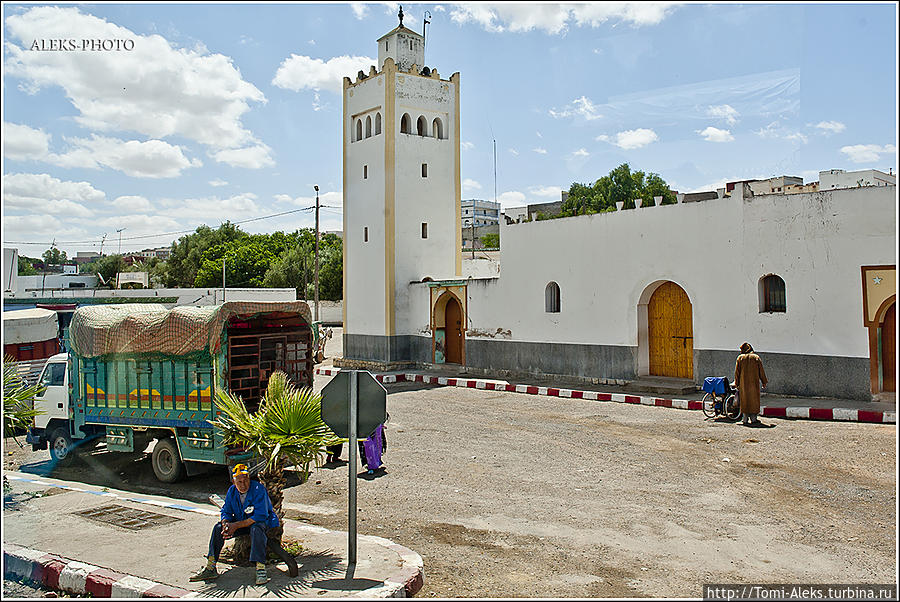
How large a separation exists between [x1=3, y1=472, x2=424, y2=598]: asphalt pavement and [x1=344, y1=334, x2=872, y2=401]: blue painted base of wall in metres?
11.9

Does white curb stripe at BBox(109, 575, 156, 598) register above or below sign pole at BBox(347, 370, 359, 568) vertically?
below

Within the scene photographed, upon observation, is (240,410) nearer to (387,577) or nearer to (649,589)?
(387,577)

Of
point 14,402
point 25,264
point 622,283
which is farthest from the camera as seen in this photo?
point 25,264

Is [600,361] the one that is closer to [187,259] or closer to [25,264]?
[25,264]

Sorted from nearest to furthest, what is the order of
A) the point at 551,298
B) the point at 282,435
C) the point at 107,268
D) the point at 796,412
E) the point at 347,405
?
1. the point at 347,405
2. the point at 282,435
3. the point at 796,412
4. the point at 551,298
5. the point at 107,268

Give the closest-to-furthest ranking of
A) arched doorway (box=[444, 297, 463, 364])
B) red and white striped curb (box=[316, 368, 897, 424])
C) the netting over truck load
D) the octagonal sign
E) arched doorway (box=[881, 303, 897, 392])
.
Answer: the octagonal sign < the netting over truck load < red and white striped curb (box=[316, 368, 897, 424]) < arched doorway (box=[881, 303, 897, 392]) < arched doorway (box=[444, 297, 463, 364])

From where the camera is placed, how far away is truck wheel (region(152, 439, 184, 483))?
10477 millimetres

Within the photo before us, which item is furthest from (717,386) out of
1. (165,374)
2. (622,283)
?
(165,374)

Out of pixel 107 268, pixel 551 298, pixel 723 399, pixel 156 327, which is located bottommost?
pixel 723 399

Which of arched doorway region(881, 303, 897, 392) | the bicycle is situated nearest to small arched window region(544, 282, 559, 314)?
the bicycle

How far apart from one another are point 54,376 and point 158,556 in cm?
622

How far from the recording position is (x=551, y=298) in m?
22.2

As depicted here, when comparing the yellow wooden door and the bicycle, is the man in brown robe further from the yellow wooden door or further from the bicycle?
the yellow wooden door

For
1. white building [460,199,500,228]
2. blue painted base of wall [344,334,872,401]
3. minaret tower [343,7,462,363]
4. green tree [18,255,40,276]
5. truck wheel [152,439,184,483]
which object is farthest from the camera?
white building [460,199,500,228]
